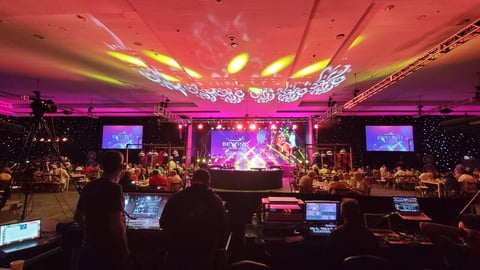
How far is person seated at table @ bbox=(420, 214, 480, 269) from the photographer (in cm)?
217

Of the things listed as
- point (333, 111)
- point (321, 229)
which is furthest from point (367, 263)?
point (333, 111)

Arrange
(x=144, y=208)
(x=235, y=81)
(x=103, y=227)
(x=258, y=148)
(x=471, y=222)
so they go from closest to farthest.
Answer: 1. (x=103, y=227)
2. (x=471, y=222)
3. (x=144, y=208)
4. (x=235, y=81)
5. (x=258, y=148)

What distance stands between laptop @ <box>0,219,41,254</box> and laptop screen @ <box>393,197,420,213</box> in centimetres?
423

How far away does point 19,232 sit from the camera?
2461mm

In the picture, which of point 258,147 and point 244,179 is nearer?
point 244,179

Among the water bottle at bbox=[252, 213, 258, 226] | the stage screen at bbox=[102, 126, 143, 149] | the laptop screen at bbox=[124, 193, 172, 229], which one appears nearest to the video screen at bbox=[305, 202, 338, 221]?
the water bottle at bbox=[252, 213, 258, 226]

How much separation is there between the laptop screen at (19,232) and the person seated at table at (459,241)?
4267 mm

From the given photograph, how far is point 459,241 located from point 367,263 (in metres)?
1.65

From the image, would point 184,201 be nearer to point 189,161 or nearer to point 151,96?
point 151,96

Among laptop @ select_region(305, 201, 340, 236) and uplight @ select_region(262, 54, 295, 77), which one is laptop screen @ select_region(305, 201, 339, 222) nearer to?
laptop @ select_region(305, 201, 340, 236)

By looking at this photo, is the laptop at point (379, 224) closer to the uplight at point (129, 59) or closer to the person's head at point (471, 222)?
the person's head at point (471, 222)

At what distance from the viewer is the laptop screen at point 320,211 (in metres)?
3.00

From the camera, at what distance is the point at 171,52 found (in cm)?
470

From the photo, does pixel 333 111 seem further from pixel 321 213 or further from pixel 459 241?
pixel 459 241
